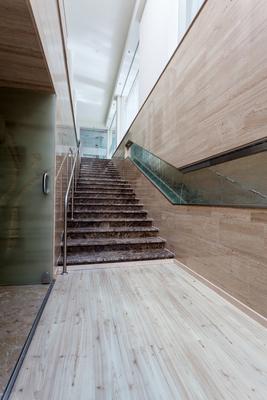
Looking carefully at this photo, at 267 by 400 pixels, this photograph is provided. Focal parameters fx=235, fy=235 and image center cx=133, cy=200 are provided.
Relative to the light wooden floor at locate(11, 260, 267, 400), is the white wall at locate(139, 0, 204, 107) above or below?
above

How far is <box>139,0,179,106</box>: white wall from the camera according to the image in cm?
429

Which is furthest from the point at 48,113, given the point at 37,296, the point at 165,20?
the point at 165,20

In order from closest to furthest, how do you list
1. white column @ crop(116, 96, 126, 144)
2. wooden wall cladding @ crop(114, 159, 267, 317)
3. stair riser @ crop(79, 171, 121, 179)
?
wooden wall cladding @ crop(114, 159, 267, 317) → stair riser @ crop(79, 171, 121, 179) → white column @ crop(116, 96, 126, 144)

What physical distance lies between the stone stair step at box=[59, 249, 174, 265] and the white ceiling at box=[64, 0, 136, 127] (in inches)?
252

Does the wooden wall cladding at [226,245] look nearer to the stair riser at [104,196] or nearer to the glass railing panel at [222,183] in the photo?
the glass railing panel at [222,183]

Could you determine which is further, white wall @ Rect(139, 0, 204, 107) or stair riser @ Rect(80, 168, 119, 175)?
stair riser @ Rect(80, 168, 119, 175)

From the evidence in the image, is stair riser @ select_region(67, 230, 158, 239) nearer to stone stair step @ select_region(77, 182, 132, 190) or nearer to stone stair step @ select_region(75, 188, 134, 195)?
stone stair step @ select_region(75, 188, 134, 195)

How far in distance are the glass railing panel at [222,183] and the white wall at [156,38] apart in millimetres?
2234

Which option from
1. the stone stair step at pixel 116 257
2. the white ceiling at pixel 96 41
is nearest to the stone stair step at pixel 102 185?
the stone stair step at pixel 116 257

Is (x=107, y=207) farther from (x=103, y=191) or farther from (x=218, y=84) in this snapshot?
(x=218, y=84)

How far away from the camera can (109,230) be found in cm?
375

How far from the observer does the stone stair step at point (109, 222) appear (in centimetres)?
384

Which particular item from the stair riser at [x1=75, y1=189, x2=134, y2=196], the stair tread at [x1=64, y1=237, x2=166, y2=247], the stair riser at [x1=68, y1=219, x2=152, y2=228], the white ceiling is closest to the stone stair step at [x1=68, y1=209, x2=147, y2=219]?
the stair riser at [x1=68, y1=219, x2=152, y2=228]

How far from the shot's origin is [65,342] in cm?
153
